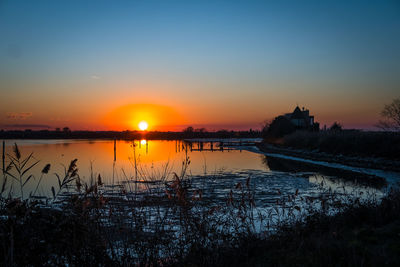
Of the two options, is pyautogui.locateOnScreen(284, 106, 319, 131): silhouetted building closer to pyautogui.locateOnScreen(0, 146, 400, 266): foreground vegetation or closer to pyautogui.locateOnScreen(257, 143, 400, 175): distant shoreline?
pyautogui.locateOnScreen(257, 143, 400, 175): distant shoreline

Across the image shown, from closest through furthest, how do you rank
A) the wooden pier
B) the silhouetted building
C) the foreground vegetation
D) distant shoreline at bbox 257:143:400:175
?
the foreground vegetation, distant shoreline at bbox 257:143:400:175, the wooden pier, the silhouetted building

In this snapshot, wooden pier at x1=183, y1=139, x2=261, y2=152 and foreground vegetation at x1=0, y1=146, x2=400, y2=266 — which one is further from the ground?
foreground vegetation at x1=0, y1=146, x2=400, y2=266

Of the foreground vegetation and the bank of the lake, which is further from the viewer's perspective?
the bank of the lake

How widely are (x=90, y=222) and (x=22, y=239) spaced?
1082mm

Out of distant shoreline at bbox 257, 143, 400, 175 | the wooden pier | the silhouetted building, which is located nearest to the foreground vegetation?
distant shoreline at bbox 257, 143, 400, 175

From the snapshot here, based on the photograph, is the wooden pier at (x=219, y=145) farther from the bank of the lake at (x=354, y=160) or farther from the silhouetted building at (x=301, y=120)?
the bank of the lake at (x=354, y=160)

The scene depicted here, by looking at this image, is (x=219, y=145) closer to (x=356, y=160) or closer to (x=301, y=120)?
(x=301, y=120)

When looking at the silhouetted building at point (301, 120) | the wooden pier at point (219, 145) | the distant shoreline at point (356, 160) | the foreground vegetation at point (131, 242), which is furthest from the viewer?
the silhouetted building at point (301, 120)

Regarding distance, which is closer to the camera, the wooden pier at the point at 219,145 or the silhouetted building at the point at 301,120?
the wooden pier at the point at 219,145

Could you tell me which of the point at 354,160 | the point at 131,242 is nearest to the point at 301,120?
A: the point at 354,160

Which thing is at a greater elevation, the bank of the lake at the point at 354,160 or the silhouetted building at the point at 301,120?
the silhouetted building at the point at 301,120

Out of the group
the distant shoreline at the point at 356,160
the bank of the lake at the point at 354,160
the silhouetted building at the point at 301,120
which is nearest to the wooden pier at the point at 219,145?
the silhouetted building at the point at 301,120

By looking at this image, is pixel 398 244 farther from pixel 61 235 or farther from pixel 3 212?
pixel 3 212

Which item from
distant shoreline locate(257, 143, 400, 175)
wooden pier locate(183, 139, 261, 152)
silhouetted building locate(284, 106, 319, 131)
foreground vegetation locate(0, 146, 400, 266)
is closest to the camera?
foreground vegetation locate(0, 146, 400, 266)
